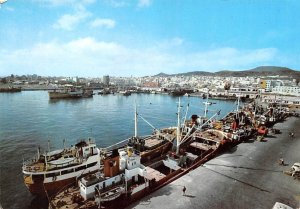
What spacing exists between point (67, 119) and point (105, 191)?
5030 centimetres

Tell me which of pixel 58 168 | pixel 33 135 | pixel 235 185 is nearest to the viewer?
pixel 235 185

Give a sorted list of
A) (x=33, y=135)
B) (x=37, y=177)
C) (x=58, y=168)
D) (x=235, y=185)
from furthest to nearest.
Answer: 1. (x=33, y=135)
2. (x=58, y=168)
3. (x=235, y=185)
4. (x=37, y=177)

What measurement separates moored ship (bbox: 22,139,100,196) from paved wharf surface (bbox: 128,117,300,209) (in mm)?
9032

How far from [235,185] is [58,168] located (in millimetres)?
20091

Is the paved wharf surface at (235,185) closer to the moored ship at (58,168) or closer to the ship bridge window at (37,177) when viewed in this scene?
the moored ship at (58,168)

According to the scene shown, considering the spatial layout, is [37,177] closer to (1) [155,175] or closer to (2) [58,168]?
(2) [58,168]

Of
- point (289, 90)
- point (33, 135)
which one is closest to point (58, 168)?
point (33, 135)

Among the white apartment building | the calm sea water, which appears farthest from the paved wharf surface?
the white apartment building

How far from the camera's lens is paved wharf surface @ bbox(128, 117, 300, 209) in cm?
2008

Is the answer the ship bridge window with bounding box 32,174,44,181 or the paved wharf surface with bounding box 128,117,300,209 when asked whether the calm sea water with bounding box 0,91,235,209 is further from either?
the paved wharf surface with bounding box 128,117,300,209

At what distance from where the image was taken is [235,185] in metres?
23.5

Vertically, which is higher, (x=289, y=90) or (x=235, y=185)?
(x=289, y=90)

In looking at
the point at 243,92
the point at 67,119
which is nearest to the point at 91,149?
the point at 67,119

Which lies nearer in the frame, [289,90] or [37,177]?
[37,177]
